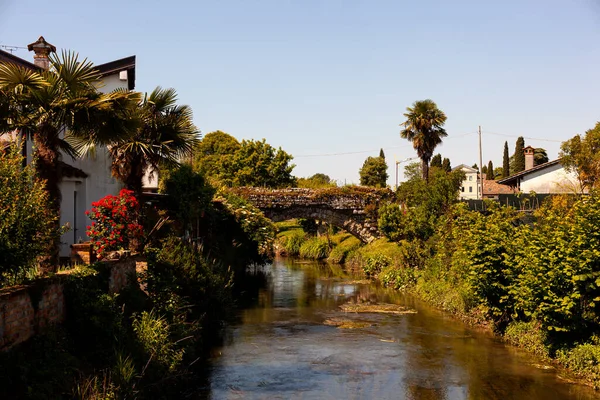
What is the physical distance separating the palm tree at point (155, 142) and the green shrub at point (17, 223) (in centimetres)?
922

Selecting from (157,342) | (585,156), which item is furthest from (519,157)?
(157,342)

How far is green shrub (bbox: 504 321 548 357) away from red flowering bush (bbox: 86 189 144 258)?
501 inches

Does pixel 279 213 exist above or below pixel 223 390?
above

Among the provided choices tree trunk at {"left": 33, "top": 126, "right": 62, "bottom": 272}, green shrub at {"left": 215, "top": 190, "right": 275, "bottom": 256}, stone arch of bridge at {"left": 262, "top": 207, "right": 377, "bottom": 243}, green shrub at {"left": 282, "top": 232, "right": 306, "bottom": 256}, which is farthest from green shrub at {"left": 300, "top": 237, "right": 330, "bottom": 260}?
tree trunk at {"left": 33, "top": 126, "right": 62, "bottom": 272}

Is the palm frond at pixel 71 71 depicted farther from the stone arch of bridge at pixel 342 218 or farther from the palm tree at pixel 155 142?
the stone arch of bridge at pixel 342 218

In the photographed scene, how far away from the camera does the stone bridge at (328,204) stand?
40.4 m

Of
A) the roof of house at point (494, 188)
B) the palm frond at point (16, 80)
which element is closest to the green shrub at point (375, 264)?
the palm frond at point (16, 80)

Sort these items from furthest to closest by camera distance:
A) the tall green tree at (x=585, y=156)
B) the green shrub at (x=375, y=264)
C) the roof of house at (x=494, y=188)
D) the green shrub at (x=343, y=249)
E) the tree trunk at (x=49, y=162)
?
1. the roof of house at (x=494, y=188)
2. the green shrub at (x=343, y=249)
3. the green shrub at (x=375, y=264)
4. the tall green tree at (x=585, y=156)
5. the tree trunk at (x=49, y=162)

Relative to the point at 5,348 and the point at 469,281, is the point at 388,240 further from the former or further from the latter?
the point at 5,348

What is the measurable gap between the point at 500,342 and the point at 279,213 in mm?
22020

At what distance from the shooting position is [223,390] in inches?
619

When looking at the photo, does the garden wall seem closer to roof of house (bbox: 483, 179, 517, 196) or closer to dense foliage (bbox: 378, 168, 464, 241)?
dense foliage (bbox: 378, 168, 464, 241)

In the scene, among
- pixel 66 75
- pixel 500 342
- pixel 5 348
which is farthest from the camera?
pixel 500 342

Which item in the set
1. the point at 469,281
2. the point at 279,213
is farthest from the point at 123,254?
the point at 279,213
